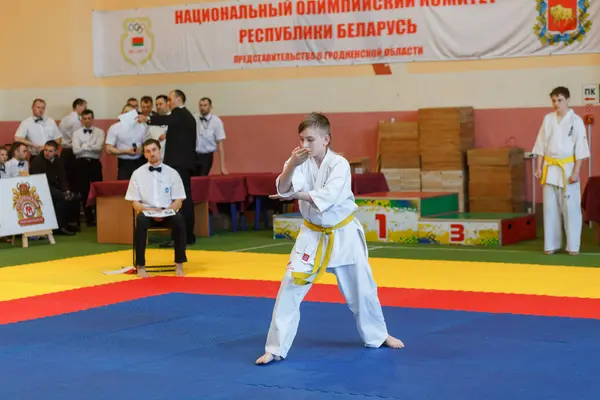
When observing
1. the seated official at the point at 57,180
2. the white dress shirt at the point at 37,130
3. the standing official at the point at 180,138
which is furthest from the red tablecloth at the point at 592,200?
the white dress shirt at the point at 37,130

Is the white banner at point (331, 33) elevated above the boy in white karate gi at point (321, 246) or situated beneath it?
elevated above

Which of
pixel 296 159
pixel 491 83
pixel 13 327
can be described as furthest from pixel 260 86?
pixel 296 159

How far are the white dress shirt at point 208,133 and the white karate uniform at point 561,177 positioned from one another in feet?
18.1

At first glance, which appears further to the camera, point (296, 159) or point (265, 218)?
point (265, 218)

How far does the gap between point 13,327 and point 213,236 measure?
6.20m

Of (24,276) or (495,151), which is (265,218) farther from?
(24,276)

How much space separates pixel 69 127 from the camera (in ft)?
49.3

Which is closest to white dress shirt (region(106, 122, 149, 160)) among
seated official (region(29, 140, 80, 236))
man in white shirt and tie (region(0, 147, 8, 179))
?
seated official (region(29, 140, 80, 236))

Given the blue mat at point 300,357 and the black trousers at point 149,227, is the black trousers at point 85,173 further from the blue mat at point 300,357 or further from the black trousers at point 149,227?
the blue mat at point 300,357

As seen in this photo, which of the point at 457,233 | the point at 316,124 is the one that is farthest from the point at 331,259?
the point at 457,233

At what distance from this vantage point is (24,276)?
933 centimetres

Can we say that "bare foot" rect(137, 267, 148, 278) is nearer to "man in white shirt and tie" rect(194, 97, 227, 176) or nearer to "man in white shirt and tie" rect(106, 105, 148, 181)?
"man in white shirt and tie" rect(106, 105, 148, 181)

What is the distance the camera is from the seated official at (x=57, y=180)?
42.4 ft

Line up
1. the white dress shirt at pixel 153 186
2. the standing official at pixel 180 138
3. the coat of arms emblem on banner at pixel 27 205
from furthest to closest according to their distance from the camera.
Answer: the coat of arms emblem on banner at pixel 27 205 < the standing official at pixel 180 138 < the white dress shirt at pixel 153 186
